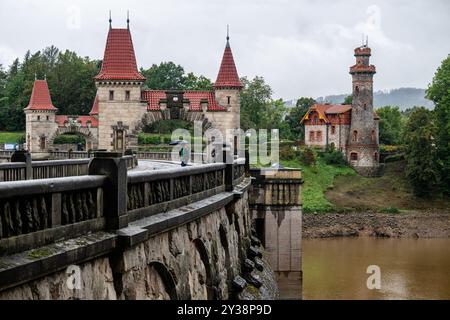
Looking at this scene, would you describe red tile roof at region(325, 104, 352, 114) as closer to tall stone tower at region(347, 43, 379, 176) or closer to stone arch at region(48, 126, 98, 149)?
tall stone tower at region(347, 43, 379, 176)

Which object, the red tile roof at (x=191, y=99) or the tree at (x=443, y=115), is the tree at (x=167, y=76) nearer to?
the tree at (x=443, y=115)

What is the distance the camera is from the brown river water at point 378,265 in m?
36.2

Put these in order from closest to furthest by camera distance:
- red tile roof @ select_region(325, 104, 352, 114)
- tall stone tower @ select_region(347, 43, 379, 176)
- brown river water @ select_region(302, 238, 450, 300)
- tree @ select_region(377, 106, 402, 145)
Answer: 1. brown river water @ select_region(302, 238, 450, 300)
2. tall stone tower @ select_region(347, 43, 379, 176)
3. red tile roof @ select_region(325, 104, 352, 114)
4. tree @ select_region(377, 106, 402, 145)

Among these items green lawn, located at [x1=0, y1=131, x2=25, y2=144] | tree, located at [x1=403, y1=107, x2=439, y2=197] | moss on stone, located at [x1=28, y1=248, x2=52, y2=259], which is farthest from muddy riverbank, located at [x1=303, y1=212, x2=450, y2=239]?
moss on stone, located at [x1=28, y1=248, x2=52, y2=259]

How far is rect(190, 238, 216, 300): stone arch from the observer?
42.9ft

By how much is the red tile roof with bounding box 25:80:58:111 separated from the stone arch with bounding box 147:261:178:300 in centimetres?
5550

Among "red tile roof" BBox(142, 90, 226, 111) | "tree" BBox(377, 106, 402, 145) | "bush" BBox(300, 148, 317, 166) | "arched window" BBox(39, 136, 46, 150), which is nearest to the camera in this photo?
"red tile roof" BBox(142, 90, 226, 111)

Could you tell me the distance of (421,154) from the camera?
71.9 metres

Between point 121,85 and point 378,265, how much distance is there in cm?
1975

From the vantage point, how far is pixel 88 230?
26.2 ft

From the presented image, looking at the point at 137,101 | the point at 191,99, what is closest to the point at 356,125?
the point at 191,99

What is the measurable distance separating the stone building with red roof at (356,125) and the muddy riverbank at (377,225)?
550 inches
